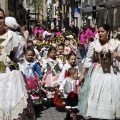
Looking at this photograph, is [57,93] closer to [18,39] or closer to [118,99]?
[118,99]

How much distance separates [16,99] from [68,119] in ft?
10.5

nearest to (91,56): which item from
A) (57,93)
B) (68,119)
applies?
(68,119)

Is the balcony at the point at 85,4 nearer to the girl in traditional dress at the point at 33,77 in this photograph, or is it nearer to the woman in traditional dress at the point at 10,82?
the girl in traditional dress at the point at 33,77

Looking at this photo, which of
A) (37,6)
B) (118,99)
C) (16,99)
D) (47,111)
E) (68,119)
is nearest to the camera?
(16,99)

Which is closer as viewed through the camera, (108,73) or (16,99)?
(16,99)

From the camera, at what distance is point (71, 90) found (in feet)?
27.5

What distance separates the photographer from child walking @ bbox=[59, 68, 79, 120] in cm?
820

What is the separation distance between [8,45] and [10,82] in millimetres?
453

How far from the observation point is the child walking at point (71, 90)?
8.20 m

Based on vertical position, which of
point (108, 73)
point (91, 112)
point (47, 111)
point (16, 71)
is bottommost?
point (47, 111)

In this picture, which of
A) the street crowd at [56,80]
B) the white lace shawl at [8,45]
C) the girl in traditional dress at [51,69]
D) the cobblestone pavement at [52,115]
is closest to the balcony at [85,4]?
the street crowd at [56,80]

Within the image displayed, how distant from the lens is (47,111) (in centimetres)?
934

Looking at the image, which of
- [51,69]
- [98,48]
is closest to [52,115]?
[51,69]

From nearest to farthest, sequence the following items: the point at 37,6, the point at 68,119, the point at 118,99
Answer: the point at 118,99, the point at 68,119, the point at 37,6
